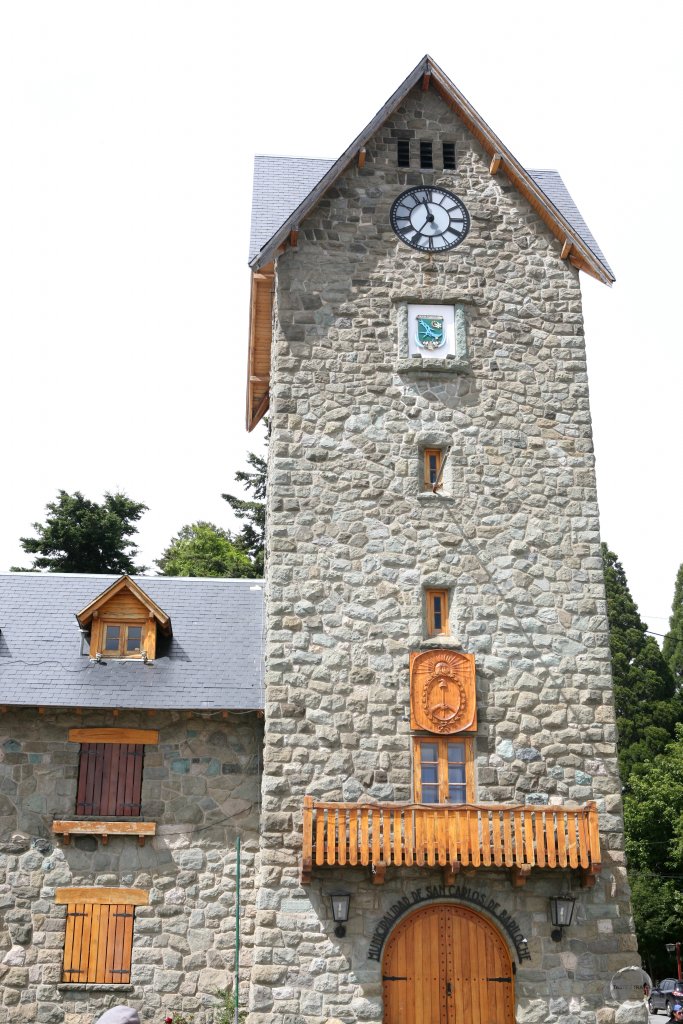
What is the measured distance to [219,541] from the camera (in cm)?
3969

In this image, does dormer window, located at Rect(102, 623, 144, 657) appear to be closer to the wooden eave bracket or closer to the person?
the wooden eave bracket

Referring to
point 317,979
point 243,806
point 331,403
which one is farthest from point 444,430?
point 317,979

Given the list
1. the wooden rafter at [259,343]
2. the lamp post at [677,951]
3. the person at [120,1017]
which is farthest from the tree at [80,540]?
the person at [120,1017]

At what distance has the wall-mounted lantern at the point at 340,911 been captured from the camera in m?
14.4

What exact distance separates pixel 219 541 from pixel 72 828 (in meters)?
23.5

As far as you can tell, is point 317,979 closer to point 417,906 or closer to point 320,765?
point 417,906

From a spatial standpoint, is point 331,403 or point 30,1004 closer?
point 30,1004

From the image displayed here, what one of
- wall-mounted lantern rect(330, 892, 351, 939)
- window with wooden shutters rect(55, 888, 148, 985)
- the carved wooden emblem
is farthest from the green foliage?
window with wooden shutters rect(55, 888, 148, 985)

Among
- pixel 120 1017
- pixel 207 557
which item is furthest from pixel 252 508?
pixel 120 1017

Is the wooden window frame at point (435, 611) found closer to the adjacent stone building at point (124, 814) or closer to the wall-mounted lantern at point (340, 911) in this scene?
the adjacent stone building at point (124, 814)

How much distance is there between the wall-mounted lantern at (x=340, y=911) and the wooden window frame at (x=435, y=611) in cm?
380

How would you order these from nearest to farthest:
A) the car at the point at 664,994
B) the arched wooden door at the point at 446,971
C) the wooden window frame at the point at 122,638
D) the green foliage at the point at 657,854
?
the arched wooden door at the point at 446,971 < the wooden window frame at the point at 122,638 < the car at the point at 664,994 < the green foliage at the point at 657,854

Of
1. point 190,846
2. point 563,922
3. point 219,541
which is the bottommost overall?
point 563,922

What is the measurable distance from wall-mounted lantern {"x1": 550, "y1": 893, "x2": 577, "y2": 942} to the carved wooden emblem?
8.23 ft
